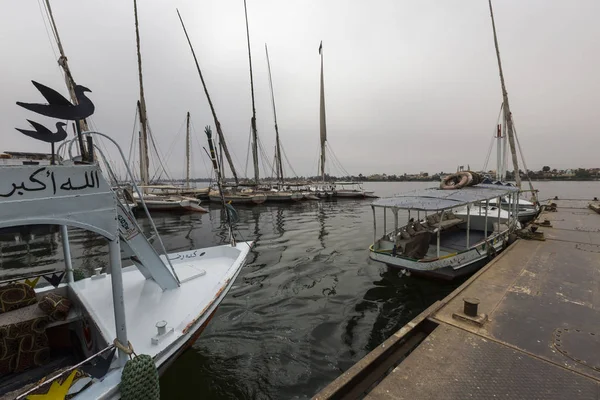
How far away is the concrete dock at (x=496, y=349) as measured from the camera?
320 cm

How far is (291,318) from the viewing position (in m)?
7.08

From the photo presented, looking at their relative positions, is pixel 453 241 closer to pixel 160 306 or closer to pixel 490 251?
pixel 490 251

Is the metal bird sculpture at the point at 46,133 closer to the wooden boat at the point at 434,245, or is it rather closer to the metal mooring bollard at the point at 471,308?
the metal mooring bollard at the point at 471,308

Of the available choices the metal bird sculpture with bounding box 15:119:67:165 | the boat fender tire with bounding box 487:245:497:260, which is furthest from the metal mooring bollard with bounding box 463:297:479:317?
the metal bird sculpture with bounding box 15:119:67:165

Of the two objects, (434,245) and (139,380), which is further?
(434,245)

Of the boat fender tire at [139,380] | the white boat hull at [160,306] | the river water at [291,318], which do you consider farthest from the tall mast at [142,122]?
the boat fender tire at [139,380]

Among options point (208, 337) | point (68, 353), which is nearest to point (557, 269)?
point (208, 337)

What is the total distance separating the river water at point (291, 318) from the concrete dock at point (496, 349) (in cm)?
170

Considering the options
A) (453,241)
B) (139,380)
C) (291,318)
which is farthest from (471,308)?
(453,241)

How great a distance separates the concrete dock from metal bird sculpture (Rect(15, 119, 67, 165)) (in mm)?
5165

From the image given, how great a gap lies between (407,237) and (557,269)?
4.15 m

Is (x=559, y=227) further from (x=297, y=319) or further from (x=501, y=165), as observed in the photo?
(x=297, y=319)

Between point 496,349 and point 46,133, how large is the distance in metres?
7.41

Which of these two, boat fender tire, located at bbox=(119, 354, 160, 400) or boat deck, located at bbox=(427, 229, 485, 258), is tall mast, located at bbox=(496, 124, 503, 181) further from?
boat fender tire, located at bbox=(119, 354, 160, 400)
